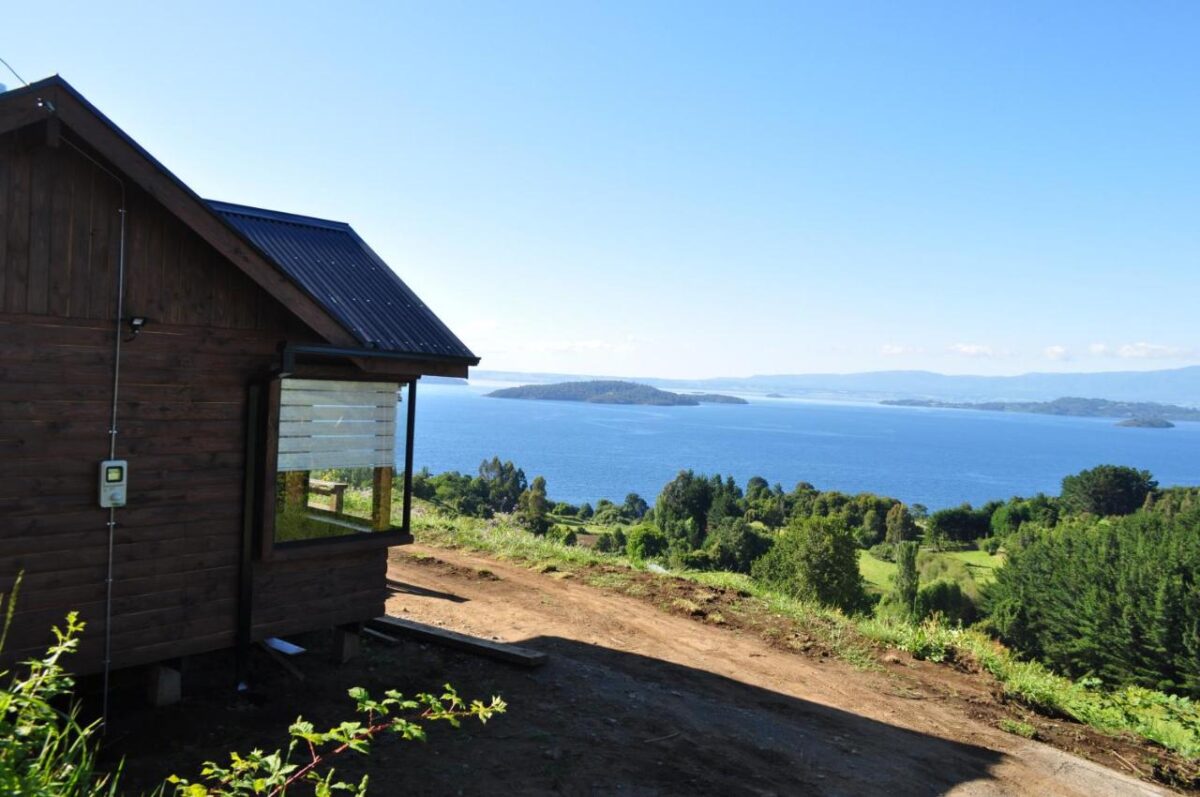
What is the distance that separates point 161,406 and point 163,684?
2.46 m

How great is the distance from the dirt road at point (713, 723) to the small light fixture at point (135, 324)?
4.44 meters

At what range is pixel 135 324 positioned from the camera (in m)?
6.82

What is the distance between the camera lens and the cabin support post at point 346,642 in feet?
29.4

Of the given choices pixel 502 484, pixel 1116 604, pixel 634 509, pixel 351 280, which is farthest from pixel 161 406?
pixel 634 509

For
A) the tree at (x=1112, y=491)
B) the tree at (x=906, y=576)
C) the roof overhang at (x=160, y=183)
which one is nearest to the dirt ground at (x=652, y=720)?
the roof overhang at (x=160, y=183)

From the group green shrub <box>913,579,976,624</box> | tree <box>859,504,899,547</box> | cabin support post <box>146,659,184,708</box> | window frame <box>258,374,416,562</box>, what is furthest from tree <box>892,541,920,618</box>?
cabin support post <box>146,659,184,708</box>

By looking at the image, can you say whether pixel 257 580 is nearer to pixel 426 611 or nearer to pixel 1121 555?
pixel 426 611

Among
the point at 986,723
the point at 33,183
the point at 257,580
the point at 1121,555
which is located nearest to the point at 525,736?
the point at 257,580

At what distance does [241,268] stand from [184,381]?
1102mm

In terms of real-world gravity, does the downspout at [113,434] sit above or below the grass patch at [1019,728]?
above

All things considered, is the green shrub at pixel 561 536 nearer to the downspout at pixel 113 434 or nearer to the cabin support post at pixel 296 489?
the cabin support post at pixel 296 489

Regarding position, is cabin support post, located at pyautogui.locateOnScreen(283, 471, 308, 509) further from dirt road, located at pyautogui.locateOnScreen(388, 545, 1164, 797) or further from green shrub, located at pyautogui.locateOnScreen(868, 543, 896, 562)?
green shrub, located at pyautogui.locateOnScreen(868, 543, 896, 562)

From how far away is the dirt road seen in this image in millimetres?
6949

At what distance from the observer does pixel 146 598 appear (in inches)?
277
